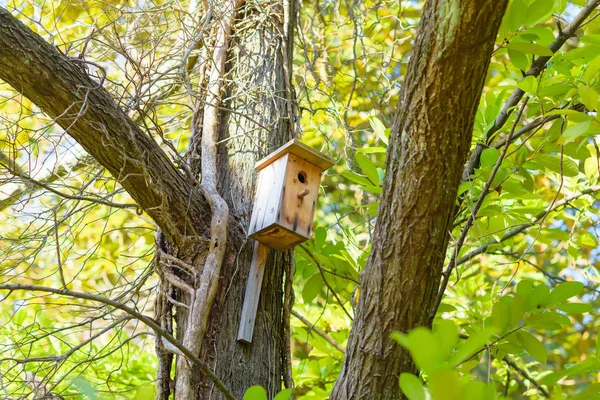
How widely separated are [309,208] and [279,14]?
0.77 meters

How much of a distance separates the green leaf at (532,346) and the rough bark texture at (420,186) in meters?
0.39

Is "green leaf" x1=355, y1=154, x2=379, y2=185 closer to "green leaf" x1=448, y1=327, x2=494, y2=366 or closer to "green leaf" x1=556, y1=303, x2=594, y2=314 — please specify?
"green leaf" x1=556, y1=303, x2=594, y2=314

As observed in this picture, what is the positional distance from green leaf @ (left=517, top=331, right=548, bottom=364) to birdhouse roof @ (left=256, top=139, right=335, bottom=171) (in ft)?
2.41

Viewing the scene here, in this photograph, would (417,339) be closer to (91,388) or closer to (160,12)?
(91,388)

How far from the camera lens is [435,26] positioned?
132 centimetres

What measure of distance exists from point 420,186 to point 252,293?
27.5 inches

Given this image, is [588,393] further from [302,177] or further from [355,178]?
[302,177]

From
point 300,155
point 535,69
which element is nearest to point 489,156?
point 535,69

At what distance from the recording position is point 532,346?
166cm

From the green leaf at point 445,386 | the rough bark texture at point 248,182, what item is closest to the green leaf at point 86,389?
the green leaf at point 445,386

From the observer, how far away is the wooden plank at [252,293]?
1.83 m

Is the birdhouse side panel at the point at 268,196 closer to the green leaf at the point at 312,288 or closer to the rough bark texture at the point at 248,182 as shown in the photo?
the rough bark texture at the point at 248,182

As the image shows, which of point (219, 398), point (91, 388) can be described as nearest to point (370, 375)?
point (219, 398)

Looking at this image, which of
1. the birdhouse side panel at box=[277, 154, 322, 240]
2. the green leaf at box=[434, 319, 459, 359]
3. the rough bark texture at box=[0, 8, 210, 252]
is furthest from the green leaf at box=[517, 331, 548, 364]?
the green leaf at box=[434, 319, 459, 359]
